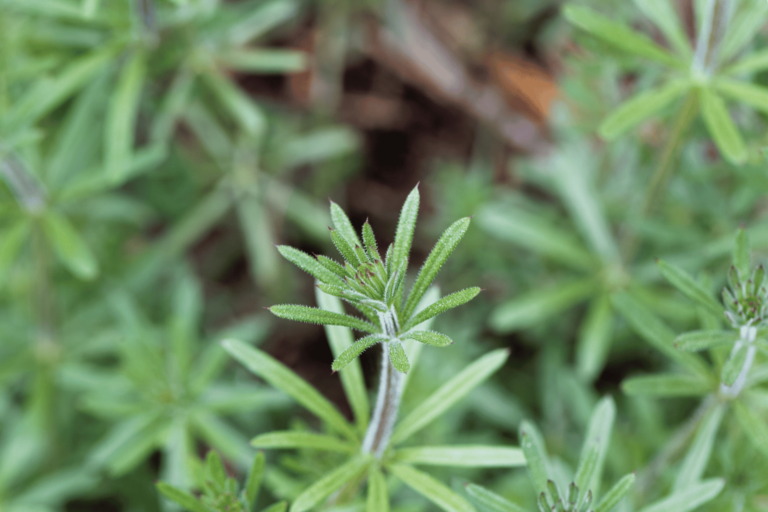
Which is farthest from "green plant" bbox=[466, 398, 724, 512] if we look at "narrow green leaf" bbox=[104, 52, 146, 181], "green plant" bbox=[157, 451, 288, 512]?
"narrow green leaf" bbox=[104, 52, 146, 181]

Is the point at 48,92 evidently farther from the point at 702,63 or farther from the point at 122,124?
the point at 702,63

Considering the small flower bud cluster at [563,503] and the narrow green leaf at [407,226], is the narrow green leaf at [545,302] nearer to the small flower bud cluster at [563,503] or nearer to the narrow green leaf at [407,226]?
the small flower bud cluster at [563,503]

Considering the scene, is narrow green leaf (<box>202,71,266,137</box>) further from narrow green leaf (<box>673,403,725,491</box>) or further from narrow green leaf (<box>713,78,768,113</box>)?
narrow green leaf (<box>673,403,725,491</box>)

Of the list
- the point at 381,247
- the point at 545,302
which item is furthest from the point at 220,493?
the point at 381,247

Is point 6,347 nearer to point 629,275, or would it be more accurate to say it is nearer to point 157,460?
point 157,460

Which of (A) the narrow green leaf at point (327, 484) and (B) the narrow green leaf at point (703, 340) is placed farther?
(B) the narrow green leaf at point (703, 340)

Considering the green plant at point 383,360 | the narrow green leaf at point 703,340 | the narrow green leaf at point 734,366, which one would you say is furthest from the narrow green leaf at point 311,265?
the narrow green leaf at point 734,366

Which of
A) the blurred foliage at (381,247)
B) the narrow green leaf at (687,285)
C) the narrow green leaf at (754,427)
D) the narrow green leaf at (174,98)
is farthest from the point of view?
the narrow green leaf at (174,98)

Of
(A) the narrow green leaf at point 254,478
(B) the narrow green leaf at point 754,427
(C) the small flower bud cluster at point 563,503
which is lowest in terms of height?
(C) the small flower bud cluster at point 563,503
